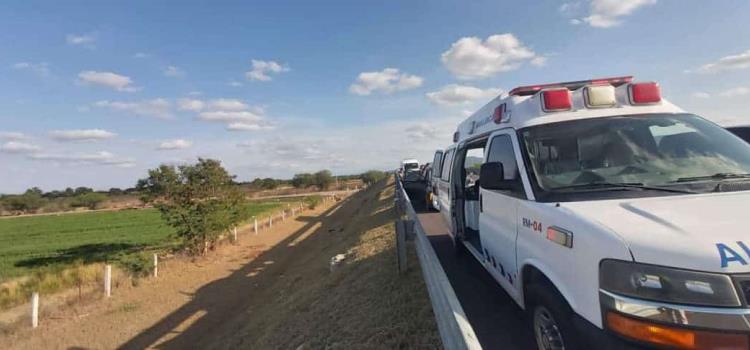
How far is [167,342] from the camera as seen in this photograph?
11.5 meters

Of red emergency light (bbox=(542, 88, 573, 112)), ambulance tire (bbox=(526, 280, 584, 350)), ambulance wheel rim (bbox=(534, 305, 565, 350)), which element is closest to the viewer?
ambulance tire (bbox=(526, 280, 584, 350))

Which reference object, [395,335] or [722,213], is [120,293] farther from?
[722,213]

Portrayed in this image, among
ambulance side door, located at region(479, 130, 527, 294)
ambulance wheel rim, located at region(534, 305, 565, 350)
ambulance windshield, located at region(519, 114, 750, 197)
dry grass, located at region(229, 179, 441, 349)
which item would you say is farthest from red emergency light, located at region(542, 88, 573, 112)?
dry grass, located at region(229, 179, 441, 349)

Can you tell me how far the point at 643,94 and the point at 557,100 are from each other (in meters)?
0.83

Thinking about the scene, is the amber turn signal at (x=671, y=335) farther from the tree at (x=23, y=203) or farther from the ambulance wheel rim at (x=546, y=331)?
the tree at (x=23, y=203)

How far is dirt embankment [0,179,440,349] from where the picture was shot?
5816 mm

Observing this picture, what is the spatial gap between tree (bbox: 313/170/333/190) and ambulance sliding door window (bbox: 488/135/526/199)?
117 m

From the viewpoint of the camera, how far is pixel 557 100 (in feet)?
12.4

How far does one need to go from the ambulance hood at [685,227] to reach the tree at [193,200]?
78.9ft

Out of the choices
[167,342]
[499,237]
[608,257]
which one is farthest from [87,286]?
[608,257]

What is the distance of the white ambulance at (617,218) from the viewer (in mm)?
2043

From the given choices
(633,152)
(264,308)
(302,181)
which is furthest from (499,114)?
(302,181)

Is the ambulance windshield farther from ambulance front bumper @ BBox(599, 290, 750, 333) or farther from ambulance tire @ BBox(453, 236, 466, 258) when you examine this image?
ambulance tire @ BBox(453, 236, 466, 258)

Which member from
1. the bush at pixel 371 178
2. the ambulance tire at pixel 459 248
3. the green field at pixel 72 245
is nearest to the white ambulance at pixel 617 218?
the ambulance tire at pixel 459 248
